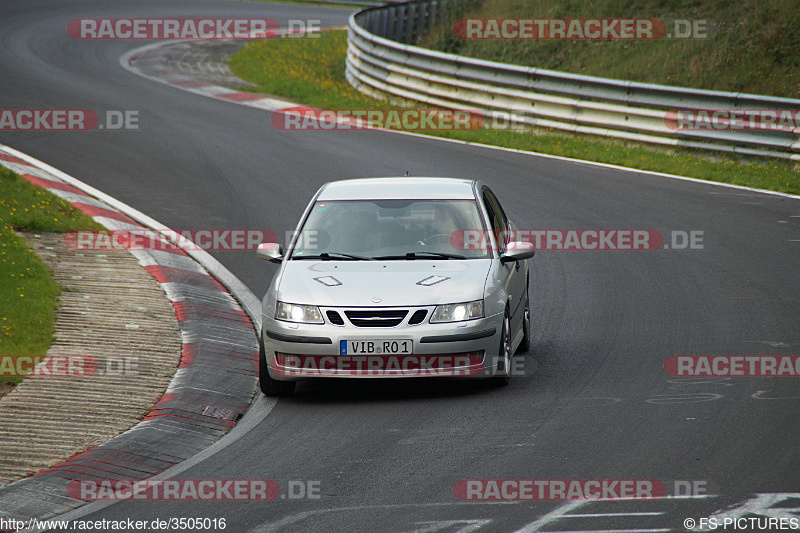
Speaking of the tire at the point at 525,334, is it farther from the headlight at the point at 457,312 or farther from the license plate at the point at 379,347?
the license plate at the point at 379,347

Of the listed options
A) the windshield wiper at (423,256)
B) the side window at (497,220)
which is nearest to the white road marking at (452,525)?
the windshield wiper at (423,256)

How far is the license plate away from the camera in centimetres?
813

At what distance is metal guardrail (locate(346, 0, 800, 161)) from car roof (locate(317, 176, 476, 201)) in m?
8.92

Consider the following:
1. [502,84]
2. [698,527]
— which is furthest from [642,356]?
[502,84]

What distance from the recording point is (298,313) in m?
8.38

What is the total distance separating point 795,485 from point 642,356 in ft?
10.4

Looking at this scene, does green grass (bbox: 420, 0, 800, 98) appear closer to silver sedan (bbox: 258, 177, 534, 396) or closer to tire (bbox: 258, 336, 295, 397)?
silver sedan (bbox: 258, 177, 534, 396)

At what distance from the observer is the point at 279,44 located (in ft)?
110

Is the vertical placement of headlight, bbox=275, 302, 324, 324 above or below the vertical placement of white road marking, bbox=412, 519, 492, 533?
above

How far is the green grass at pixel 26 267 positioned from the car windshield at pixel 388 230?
246 cm

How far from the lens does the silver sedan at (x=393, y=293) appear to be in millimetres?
8203

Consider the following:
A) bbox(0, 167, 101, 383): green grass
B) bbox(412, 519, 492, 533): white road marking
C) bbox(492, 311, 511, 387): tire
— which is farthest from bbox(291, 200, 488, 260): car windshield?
bbox(412, 519, 492, 533): white road marking

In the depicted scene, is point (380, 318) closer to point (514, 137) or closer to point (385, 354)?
point (385, 354)

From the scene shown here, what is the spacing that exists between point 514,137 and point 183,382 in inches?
510
